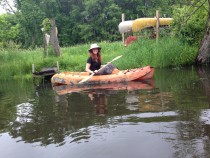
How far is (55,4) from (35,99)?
118 feet

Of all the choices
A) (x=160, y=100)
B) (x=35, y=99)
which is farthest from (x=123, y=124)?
(x=35, y=99)

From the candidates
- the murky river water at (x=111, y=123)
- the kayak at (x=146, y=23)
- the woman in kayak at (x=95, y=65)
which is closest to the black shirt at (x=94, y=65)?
the woman in kayak at (x=95, y=65)

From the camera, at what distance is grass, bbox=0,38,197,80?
15.5 metres

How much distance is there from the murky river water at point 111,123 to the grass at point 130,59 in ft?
16.4

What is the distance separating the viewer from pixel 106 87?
1135 cm

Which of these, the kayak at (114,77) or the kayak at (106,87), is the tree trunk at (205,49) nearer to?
the kayak at (114,77)

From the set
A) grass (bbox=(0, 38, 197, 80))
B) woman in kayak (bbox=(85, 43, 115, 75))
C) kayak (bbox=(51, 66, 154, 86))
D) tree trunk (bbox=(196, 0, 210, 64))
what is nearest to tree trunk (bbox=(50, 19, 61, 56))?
grass (bbox=(0, 38, 197, 80))

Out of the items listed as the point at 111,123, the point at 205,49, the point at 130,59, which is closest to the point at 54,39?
the point at 130,59

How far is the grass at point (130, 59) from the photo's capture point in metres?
15.5

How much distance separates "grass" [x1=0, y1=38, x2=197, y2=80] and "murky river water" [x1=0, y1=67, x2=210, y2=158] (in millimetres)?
5014

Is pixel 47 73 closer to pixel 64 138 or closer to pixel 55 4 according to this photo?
pixel 64 138

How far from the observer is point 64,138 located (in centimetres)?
587

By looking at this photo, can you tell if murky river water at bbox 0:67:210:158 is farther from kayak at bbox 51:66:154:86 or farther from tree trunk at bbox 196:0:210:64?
tree trunk at bbox 196:0:210:64

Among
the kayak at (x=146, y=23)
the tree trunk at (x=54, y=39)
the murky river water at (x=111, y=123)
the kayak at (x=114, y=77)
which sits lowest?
the murky river water at (x=111, y=123)
